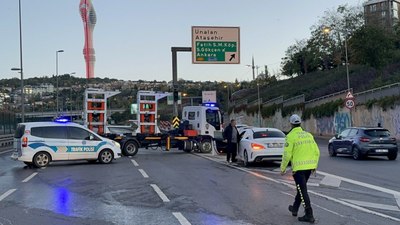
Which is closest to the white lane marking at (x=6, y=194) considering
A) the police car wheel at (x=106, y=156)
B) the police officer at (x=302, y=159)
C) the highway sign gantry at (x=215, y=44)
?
the police officer at (x=302, y=159)

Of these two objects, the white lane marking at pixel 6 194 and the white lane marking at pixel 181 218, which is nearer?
the white lane marking at pixel 181 218

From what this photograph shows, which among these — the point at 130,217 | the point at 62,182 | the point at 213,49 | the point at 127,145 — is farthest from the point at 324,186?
the point at 213,49

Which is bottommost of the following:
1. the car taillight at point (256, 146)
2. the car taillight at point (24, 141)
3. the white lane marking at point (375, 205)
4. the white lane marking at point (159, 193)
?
the white lane marking at point (375, 205)

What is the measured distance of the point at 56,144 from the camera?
19281mm

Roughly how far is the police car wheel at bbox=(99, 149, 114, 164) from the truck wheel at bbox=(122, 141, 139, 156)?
4704 millimetres

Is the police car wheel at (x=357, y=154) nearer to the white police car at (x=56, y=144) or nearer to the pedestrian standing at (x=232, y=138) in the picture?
the pedestrian standing at (x=232, y=138)

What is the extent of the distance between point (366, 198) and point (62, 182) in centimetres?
828

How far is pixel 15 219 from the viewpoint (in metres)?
8.59

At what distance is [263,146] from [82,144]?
7.34 meters

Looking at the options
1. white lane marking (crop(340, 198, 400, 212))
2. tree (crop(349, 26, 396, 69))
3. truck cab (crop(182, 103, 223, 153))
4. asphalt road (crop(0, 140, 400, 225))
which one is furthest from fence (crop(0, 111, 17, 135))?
white lane marking (crop(340, 198, 400, 212))

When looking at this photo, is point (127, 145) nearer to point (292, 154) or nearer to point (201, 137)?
point (201, 137)

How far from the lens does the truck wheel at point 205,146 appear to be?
2738cm

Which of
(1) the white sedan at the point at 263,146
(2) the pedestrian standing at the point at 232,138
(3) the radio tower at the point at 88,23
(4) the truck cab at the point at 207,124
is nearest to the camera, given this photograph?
(1) the white sedan at the point at 263,146

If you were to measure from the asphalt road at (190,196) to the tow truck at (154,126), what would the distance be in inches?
329
